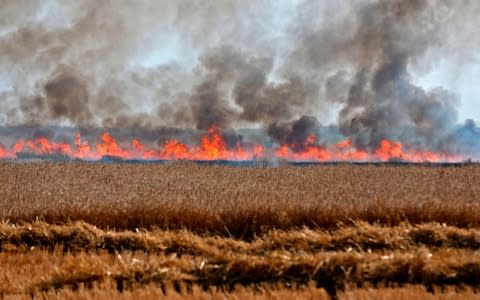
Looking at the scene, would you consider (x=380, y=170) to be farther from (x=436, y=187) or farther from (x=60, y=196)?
(x=60, y=196)

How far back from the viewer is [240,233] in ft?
40.7

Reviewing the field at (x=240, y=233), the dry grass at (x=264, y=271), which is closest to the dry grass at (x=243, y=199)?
the field at (x=240, y=233)

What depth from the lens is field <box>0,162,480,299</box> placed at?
7.43 m

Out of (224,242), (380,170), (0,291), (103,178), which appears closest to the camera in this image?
(0,291)

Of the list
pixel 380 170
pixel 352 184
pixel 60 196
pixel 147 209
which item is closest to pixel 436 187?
pixel 352 184

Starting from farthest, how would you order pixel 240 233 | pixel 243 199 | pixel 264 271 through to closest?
1. pixel 243 199
2. pixel 240 233
3. pixel 264 271

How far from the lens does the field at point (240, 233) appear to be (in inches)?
293

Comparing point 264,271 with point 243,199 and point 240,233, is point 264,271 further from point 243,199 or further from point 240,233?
point 243,199

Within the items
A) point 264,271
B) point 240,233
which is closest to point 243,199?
point 240,233

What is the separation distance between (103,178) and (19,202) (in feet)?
16.4

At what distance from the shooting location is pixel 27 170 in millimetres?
21812

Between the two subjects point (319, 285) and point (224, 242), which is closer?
point (319, 285)

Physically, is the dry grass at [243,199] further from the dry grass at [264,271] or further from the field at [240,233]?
the dry grass at [264,271]

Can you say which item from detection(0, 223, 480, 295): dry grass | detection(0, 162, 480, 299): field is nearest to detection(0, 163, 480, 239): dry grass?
detection(0, 162, 480, 299): field
